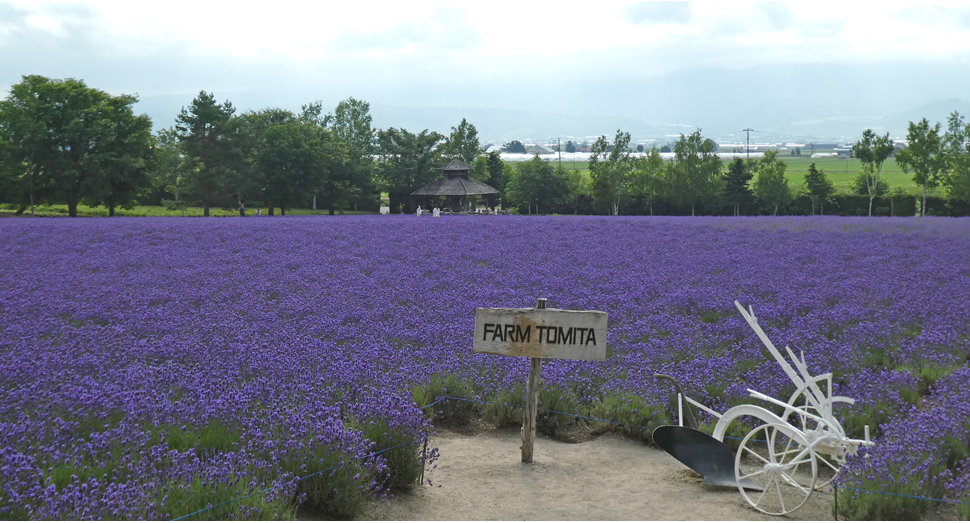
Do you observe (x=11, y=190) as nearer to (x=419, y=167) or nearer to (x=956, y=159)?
(x=419, y=167)

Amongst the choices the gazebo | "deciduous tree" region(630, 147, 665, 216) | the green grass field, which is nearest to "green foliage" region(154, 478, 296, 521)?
the gazebo

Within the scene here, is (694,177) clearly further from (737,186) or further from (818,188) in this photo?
(818,188)

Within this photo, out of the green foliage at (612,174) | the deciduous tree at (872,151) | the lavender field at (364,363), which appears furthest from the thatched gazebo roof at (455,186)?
the lavender field at (364,363)

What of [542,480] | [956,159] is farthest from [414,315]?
[956,159]

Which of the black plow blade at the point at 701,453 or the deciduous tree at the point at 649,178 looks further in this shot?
the deciduous tree at the point at 649,178

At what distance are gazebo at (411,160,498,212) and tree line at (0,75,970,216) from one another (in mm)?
6026

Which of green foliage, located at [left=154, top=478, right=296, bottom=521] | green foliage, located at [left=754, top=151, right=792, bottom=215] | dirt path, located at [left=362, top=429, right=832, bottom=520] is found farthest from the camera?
green foliage, located at [left=754, top=151, right=792, bottom=215]

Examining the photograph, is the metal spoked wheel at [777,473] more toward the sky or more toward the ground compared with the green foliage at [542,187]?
more toward the ground

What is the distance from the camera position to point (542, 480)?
4.56 metres

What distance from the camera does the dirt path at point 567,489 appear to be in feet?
13.1

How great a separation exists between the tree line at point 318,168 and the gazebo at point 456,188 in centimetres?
603

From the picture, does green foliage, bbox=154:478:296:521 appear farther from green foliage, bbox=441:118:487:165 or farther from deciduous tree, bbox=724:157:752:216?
green foliage, bbox=441:118:487:165

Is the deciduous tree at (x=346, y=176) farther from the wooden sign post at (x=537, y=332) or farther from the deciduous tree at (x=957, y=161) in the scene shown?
the wooden sign post at (x=537, y=332)

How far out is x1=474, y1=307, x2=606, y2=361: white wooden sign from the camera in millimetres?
4629
